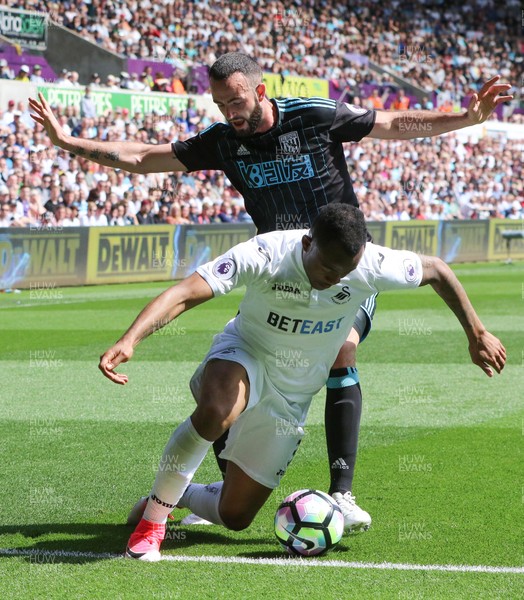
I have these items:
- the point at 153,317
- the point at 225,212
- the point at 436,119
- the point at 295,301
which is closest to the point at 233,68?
the point at 436,119

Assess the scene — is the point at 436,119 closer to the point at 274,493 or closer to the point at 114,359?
the point at 274,493

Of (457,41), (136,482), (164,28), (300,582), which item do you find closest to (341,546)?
(300,582)

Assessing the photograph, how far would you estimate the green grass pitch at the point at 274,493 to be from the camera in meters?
4.42

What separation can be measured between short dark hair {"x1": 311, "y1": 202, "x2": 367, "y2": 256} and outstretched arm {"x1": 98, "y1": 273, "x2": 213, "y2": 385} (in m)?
0.55

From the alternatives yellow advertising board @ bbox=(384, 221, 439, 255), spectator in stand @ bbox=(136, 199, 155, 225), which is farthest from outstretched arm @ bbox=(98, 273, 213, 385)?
yellow advertising board @ bbox=(384, 221, 439, 255)

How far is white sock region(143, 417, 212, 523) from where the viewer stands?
189 inches

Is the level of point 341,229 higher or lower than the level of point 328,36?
lower

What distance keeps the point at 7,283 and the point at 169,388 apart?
10.9 meters

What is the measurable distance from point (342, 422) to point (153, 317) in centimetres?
165

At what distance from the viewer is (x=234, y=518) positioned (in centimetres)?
513

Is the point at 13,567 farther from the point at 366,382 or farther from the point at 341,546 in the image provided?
the point at 366,382

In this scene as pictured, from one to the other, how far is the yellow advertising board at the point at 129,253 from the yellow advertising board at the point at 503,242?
13572 mm

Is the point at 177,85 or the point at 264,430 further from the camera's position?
the point at 177,85

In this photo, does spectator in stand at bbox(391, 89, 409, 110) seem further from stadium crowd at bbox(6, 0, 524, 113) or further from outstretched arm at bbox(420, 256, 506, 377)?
outstretched arm at bbox(420, 256, 506, 377)
